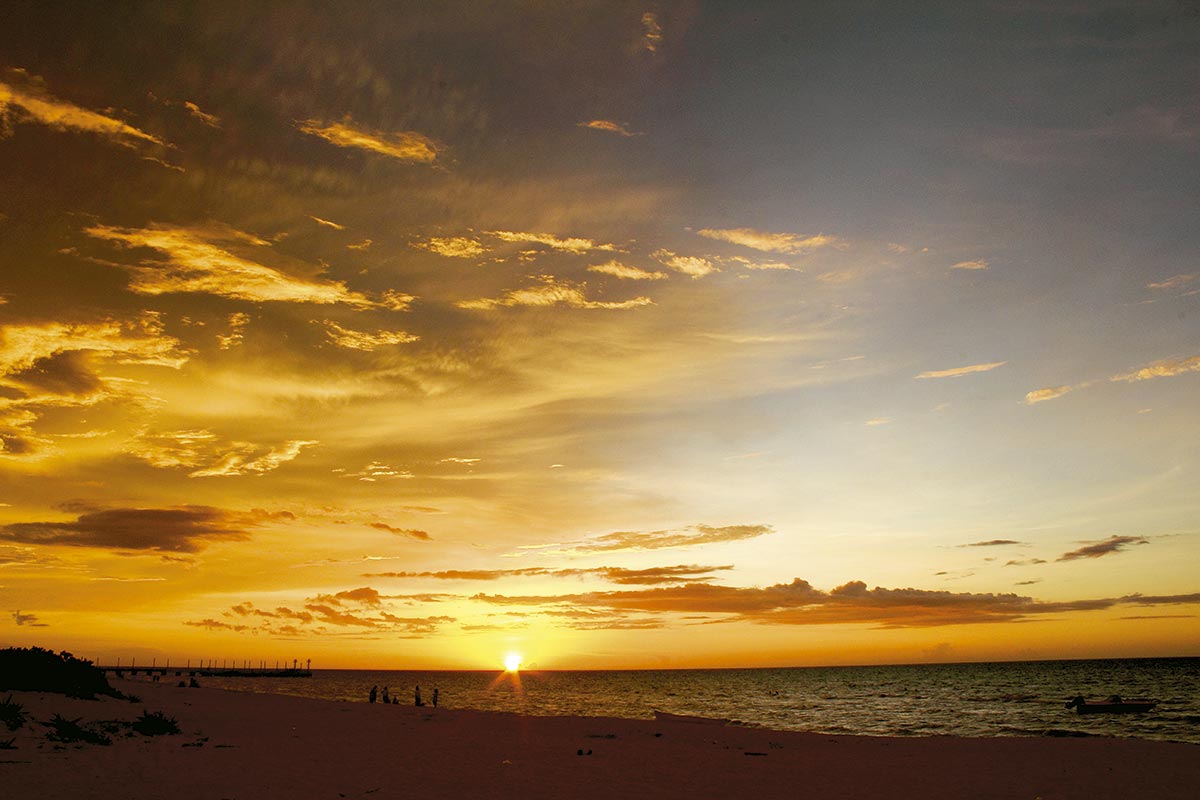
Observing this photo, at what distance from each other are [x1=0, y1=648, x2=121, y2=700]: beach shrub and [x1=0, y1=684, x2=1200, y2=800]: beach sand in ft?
6.04

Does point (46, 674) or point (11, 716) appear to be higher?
point (11, 716)

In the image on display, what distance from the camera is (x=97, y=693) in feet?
107

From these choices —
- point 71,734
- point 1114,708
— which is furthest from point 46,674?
point 1114,708

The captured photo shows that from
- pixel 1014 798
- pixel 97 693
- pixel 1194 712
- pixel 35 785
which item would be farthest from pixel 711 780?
pixel 1194 712

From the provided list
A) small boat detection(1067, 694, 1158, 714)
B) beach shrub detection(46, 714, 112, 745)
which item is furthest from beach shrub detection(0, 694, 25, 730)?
small boat detection(1067, 694, 1158, 714)

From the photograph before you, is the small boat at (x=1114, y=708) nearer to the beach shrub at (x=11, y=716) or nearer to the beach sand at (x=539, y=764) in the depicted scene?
the beach sand at (x=539, y=764)

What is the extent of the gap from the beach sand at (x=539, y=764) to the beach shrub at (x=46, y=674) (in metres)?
1.84

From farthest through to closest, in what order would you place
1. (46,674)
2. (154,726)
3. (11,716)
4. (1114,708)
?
(1114,708) < (46,674) < (154,726) < (11,716)

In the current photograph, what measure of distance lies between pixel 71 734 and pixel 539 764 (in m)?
13.6

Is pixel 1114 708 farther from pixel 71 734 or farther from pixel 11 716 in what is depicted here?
pixel 11 716

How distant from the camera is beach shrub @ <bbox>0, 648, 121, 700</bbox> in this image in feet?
96.6

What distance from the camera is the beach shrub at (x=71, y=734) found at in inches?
770

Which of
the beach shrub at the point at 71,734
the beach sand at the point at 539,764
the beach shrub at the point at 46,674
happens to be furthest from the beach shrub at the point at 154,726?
the beach shrub at the point at 46,674

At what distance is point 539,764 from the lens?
72.8 feet
